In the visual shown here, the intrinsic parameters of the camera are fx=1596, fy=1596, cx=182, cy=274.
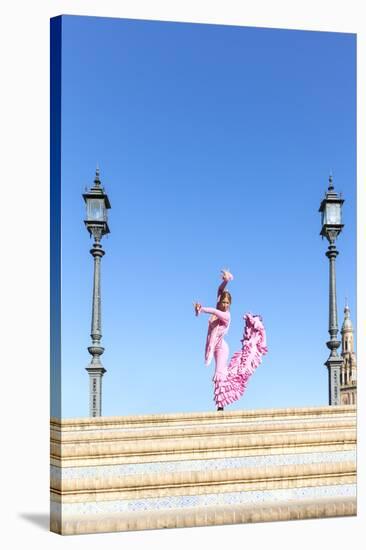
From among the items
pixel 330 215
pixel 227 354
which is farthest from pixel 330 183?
pixel 227 354

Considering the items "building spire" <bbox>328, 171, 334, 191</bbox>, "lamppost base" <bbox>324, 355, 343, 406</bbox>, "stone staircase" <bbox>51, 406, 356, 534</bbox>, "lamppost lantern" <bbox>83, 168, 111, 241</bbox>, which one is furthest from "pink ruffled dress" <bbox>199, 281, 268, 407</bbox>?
"building spire" <bbox>328, 171, 334, 191</bbox>

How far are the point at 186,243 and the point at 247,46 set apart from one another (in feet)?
6.22

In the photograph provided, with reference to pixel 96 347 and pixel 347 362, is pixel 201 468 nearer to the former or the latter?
pixel 96 347

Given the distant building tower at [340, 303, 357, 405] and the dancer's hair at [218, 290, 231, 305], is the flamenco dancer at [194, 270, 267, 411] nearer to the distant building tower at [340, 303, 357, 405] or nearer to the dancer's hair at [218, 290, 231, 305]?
the dancer's hair at [218, 290, 231, 305]

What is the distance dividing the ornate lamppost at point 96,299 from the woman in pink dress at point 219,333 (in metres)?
0.98

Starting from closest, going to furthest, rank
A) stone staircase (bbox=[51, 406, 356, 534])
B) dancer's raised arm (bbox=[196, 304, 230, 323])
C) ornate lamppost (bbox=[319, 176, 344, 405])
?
stone staircase (bbox=[51, 406, 356, 534]) < dancer's raised arm (bbox=[196, 304, 230, 323]) < ornate lamppost (bbox=[319, 176, 344, 405])

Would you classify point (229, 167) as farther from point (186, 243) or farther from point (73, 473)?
point (73, 473)

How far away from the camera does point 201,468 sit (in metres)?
14.1

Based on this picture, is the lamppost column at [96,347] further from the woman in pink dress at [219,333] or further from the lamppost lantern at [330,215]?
the lamppost lantern at [330,215]

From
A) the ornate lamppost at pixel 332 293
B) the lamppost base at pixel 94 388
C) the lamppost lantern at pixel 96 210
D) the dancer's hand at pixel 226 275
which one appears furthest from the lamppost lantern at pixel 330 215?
the lamppost base at pixel 94 388

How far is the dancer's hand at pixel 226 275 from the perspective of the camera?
1417 centimetres

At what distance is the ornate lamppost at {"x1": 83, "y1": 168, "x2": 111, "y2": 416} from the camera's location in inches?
539

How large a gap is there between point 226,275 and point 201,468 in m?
1.72

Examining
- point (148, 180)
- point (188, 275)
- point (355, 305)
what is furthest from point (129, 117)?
point (355, 305)
